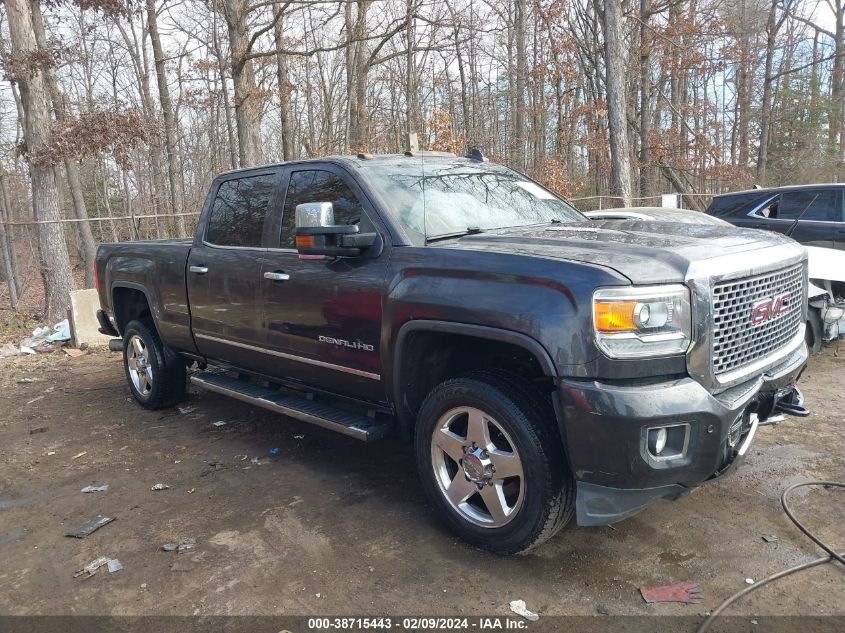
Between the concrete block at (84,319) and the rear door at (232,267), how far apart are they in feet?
16.5

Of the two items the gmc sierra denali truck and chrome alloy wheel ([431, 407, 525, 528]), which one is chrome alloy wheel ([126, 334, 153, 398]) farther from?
chrome alloy wheel ([431, 407, 525, 528])

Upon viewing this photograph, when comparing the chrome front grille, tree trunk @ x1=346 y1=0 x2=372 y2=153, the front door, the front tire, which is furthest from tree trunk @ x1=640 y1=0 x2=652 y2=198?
the front tire

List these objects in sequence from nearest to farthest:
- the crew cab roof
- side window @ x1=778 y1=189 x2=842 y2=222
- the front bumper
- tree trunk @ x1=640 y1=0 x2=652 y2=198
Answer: the front bumper < the crew cab roof < side window @ x1=778 y1=189 x2=842 y2=222 < tree trunk @ x1=640 y1=0 x2=652 y2=198

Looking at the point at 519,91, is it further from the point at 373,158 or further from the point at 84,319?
the point at 373,158

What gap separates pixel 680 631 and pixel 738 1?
1011 inches

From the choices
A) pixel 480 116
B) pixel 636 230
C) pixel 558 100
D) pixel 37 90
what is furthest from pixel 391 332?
pixel 480 116

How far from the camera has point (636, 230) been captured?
11.5 ft

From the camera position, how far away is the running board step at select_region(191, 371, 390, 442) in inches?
144

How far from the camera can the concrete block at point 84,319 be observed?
359 inches

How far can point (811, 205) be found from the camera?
8367mm

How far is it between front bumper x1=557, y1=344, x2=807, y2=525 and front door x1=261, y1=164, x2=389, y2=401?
128 centimetres

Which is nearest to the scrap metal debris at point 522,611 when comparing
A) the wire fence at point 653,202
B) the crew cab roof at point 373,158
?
the crew cab roof at point 373,158

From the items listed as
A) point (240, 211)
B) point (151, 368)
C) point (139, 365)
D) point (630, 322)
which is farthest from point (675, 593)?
point (139, 365)

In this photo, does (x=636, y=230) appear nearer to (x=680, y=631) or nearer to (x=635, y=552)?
(x=635, y=552)
